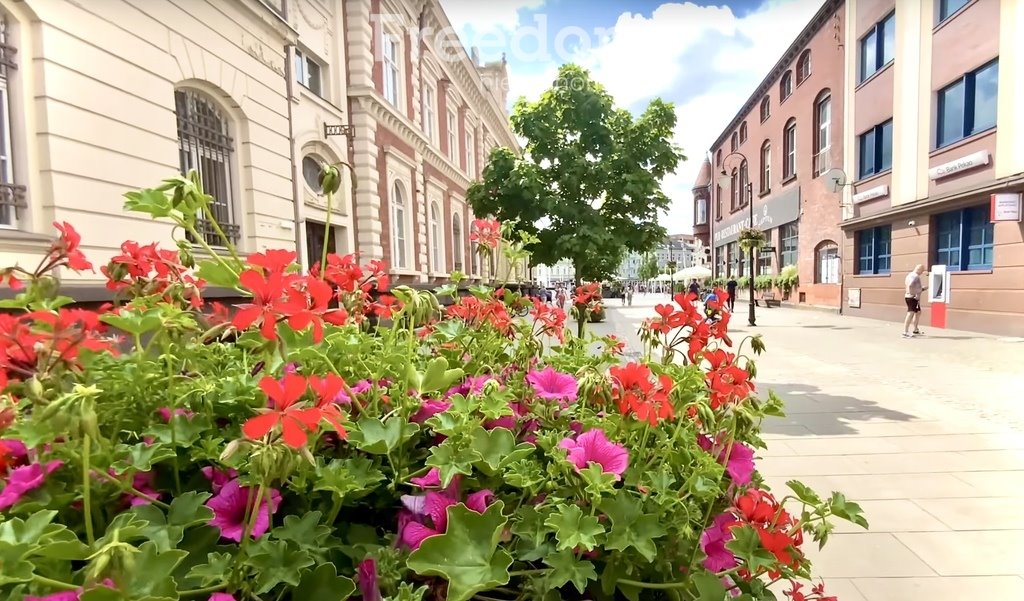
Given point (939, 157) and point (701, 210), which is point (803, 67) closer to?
point (939, 157)

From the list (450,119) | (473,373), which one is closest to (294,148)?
(473,373)

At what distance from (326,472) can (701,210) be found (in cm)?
4622

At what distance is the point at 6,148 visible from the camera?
4414 mm

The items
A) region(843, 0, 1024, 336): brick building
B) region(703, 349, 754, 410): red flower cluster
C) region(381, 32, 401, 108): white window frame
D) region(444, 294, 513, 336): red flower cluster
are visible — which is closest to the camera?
region(703, 349, 754, 410): red flower cluster

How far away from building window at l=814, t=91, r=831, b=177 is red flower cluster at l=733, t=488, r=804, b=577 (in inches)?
836

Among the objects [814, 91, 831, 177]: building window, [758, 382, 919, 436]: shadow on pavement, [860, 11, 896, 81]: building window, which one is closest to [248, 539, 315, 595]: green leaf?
[758, 382, 919, 436]: shadow on pavement

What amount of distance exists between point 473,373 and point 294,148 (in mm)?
8823

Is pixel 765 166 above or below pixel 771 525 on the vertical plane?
above

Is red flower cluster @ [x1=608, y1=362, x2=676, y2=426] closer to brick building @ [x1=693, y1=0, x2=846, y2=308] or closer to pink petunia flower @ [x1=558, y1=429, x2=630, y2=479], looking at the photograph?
pink petunia flower @ [x1=558, y1=429, x2=630, y2=479]

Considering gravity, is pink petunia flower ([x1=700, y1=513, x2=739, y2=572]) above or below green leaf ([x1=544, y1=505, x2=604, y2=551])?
below

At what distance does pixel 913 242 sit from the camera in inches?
532

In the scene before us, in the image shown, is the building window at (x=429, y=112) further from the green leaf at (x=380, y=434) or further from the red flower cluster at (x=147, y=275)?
the green leaf at (x=380, y=434)

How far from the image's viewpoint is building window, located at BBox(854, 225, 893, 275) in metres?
15.2

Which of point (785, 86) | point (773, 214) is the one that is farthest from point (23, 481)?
point (785, 86)
